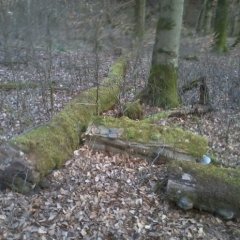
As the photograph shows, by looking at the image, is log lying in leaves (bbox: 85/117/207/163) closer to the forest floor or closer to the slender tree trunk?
the forest floor

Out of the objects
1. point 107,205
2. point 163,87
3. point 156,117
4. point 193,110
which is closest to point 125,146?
point 107,205

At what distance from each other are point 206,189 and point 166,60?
4290mm

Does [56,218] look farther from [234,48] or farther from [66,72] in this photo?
[234,48]

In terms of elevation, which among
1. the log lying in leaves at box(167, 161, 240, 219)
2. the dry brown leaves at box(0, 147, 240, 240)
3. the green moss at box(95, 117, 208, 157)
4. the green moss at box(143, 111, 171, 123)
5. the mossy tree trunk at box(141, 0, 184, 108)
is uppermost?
the mossy tree trunk at box(141, 0, 184, 108)

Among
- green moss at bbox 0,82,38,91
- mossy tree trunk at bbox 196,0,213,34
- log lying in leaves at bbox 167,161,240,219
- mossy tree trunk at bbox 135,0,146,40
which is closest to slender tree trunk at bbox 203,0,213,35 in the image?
mossy tree trunk at bbox 196,0,213,34

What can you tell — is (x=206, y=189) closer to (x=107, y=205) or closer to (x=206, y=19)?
(x=107, y=205)

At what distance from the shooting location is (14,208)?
14.4 feet

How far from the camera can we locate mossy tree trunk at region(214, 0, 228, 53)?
54.4ft

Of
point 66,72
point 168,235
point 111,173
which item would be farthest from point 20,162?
point 66,72

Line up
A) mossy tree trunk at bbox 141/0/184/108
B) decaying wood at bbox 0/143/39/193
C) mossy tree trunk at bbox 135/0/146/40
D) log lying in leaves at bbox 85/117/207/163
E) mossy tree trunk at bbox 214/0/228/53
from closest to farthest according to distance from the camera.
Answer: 1. decaying wood at bbox 0/143/39/193
2. log lying in leaves at bbox 85/117/207/163
3. mossy tree trunk at bbox 141/0/184/108
4. mossy tree trunk at bbox 214/0/228/53
5. mossy tree trunk at bbox 135/0/146/40

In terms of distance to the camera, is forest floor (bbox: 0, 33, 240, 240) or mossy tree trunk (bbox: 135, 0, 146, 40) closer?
forest floor (bbox: 0, 33, 240, 240)

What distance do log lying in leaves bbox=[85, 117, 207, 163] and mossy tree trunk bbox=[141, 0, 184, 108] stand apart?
8.40 ft

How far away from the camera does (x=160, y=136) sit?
5.66 meters

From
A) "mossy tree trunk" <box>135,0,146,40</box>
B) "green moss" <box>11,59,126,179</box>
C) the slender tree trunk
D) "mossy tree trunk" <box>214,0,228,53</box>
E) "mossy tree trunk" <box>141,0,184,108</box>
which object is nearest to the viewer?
"green moss" <box>11,59,126,179</box>
